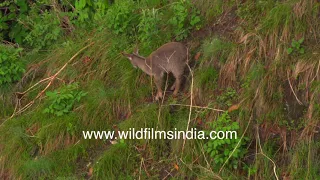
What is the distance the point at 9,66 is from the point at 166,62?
2544 millimetres

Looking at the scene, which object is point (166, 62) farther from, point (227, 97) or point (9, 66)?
point (9, 66)

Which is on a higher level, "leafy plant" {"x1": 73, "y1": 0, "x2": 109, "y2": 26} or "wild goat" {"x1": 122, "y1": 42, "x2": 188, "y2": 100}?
"leafy plant" {"x1": 73, "y1": 0, "x2": 109, "y2": 26}

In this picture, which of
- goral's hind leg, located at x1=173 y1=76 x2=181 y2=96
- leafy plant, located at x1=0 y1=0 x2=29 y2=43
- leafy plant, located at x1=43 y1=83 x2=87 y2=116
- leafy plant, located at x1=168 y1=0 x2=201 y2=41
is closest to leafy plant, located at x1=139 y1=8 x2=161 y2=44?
leafy plant, located at x1=168 y1=0 x2=201 y2=41

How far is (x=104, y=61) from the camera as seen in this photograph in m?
8.18

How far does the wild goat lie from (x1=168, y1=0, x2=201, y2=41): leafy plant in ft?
1.84

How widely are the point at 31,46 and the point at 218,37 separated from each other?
133 inches

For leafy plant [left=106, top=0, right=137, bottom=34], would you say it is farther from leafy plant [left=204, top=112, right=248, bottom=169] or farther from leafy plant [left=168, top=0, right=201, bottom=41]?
leafy plant [left=204, top=112, right=248, bottom=169]

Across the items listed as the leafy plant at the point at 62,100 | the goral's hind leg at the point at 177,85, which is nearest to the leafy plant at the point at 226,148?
the goral's hind leg at the point at 177,85

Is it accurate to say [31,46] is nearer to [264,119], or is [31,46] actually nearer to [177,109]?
[177,109]

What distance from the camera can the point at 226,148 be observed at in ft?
20.7

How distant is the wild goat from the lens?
7.16 metres

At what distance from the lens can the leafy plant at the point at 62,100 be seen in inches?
302

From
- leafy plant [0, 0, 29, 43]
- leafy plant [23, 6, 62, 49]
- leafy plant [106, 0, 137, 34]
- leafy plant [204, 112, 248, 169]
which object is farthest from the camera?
leafy plant [0, 0, 29, 43]

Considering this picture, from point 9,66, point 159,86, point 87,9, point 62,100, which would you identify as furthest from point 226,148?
point 87,9
